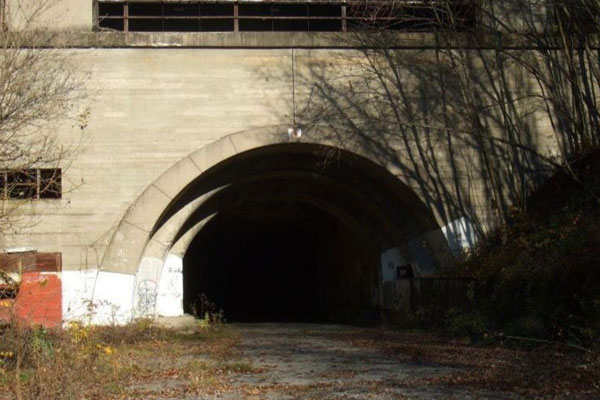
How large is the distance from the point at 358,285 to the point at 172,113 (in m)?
10.2

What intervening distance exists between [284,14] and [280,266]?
1954 cm

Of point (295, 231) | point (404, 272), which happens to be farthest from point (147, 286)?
point (295, 231)

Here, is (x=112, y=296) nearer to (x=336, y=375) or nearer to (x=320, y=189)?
(x=320, y=189)

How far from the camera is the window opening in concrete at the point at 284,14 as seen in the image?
18219mm

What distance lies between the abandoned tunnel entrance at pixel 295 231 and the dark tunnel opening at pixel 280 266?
0.05 meters

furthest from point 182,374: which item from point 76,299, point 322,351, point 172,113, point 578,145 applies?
point 578,145

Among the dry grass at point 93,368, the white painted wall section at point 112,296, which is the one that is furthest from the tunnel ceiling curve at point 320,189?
the dry grass at point 93,368

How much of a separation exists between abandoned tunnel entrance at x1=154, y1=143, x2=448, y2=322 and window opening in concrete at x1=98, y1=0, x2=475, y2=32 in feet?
10.9

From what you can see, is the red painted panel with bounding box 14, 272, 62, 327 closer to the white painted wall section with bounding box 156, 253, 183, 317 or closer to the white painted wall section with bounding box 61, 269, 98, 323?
the white painted wall section with bounding box 61, 269, 98, 323

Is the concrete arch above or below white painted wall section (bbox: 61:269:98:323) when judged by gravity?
above

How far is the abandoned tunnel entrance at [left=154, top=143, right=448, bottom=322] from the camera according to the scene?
1944cm

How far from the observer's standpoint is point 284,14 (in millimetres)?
21750

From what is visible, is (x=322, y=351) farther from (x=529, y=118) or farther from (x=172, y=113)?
(x=529, y=118)

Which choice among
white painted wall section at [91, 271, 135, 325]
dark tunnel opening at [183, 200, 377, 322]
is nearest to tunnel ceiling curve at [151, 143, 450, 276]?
white painted wall section at [91, 271, 135, 325]
